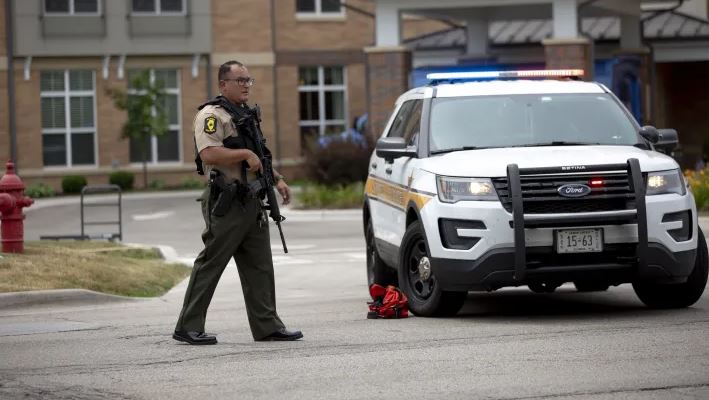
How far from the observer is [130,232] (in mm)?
26406

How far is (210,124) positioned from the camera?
1038 centimetres

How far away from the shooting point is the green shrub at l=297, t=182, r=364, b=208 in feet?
95.1

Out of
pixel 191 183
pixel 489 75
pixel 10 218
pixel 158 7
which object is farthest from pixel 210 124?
pixel 158 7

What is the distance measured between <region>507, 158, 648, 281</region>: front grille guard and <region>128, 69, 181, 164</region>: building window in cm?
3308

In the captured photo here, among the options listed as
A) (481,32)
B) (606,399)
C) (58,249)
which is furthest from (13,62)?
(606,399)

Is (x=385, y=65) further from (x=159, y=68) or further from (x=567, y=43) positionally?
(x=159, y=68)

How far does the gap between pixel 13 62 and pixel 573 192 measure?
1297 inches

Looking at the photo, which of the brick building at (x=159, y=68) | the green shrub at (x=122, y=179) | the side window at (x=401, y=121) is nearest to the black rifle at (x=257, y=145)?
the side window at (x=401, y=121)

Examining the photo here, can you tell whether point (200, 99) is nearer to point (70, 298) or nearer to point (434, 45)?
point (434, 45)

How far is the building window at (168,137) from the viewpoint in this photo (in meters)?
43.8

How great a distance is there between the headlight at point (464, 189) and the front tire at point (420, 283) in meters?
0.38

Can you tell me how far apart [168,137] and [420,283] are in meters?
32.6

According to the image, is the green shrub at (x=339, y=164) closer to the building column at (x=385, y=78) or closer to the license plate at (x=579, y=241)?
the building column at (x=385, y=78)

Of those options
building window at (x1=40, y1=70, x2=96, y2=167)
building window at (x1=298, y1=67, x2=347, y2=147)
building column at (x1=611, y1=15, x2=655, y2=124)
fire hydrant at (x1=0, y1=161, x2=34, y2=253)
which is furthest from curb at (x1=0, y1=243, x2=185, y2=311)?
building window at (x1=298, y1=67, x2=347, y2=147)
